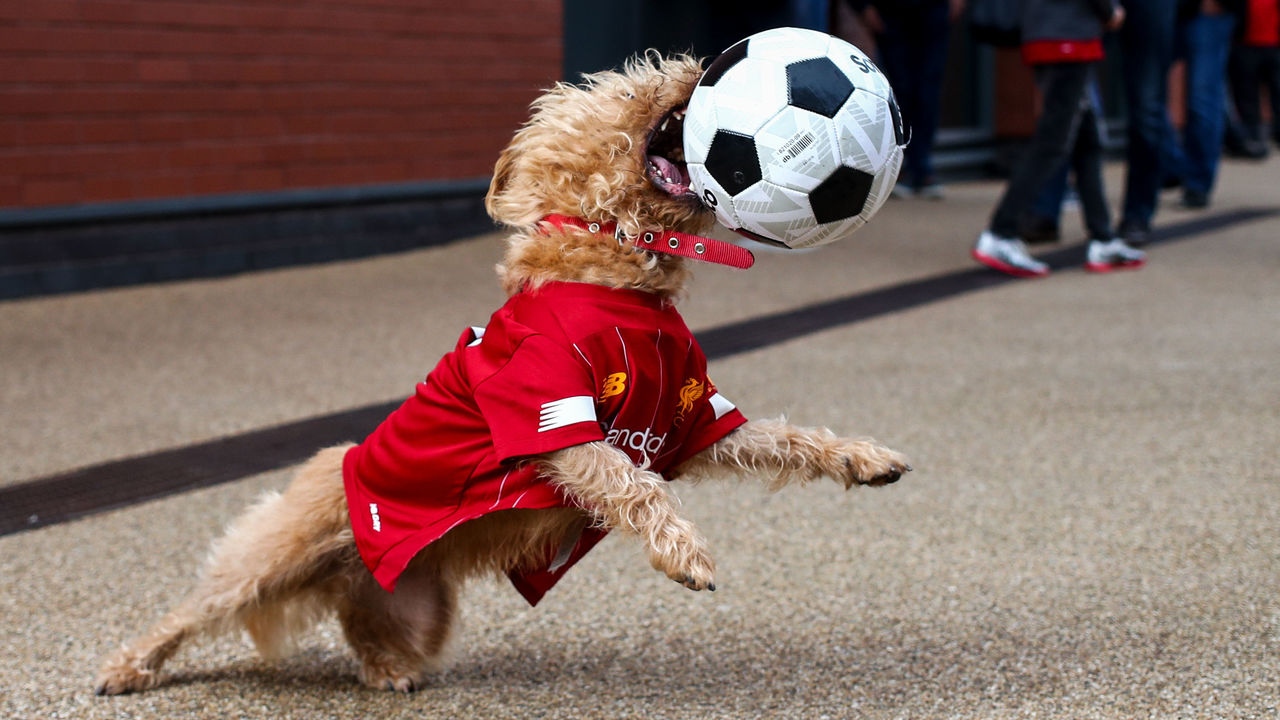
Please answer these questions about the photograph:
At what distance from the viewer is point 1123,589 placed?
3213 mm

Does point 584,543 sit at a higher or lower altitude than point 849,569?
higher

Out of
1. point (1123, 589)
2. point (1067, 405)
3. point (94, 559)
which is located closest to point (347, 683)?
point (94, 559)

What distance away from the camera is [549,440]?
89.2 inches

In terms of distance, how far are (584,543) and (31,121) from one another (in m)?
5.14

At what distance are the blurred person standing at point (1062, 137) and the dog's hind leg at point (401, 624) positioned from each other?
18.2ft

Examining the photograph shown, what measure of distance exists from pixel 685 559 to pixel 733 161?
71cm

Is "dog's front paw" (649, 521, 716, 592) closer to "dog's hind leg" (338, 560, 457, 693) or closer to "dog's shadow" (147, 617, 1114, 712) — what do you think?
"dog's shadow" (147, 617, 1114, 712)

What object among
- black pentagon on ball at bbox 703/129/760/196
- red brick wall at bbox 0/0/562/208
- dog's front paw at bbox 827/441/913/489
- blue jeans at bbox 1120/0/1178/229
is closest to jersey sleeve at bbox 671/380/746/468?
dog's front paw at bbox 827/441/913/489

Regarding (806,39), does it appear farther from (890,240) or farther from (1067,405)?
(890,240)

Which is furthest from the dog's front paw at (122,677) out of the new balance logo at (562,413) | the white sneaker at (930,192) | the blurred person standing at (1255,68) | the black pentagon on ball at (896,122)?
the blurred person standing at (1255,68)

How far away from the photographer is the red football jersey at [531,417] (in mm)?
2295

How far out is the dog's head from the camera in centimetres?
239

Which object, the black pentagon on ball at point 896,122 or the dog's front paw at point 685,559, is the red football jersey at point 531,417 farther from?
the black pentagon on ball at point 896,122

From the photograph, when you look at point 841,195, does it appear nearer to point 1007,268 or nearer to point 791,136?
point 791,136
